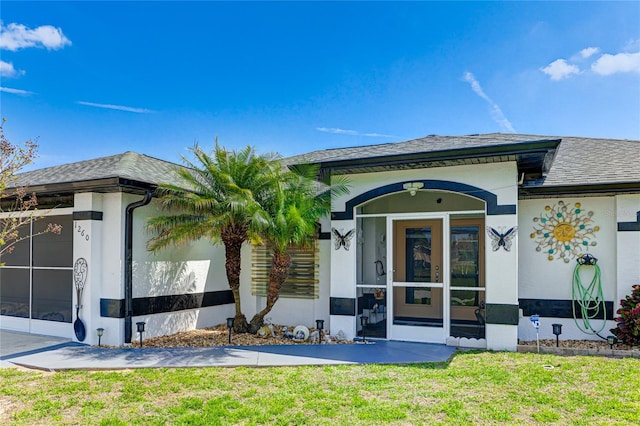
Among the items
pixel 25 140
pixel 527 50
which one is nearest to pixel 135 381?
pixel 25 140

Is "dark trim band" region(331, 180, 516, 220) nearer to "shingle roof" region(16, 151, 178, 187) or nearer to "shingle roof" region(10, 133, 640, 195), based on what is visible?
"shingle roof" region(10, 133, 640, 195)

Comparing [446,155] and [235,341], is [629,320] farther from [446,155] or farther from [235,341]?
[235,341]

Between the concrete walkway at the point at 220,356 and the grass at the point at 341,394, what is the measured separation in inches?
12.2

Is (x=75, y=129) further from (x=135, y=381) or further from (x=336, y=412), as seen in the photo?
(x=336, y=412)

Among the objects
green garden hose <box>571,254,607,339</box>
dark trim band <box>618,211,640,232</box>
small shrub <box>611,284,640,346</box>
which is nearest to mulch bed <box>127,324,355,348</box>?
green garden hose <box>571,254,607,339</box>

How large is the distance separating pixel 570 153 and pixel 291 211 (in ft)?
23.8

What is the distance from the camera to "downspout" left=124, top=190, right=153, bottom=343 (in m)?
8.18

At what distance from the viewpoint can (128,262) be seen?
27.1 feet

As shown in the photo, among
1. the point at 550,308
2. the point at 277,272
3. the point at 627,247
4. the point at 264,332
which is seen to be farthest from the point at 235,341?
the point at 627,247

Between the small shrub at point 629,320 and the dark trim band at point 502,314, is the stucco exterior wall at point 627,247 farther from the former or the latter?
the dark trim band at point 502,314

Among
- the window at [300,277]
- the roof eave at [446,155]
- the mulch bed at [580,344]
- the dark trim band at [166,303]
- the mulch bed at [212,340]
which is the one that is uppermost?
the roof eave at [446,155]

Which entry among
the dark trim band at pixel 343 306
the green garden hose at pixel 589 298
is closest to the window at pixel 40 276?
the dark trim band at pixel 343 306

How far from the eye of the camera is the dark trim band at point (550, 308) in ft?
27.3

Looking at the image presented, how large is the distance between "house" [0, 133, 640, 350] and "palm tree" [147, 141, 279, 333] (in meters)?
0.62
